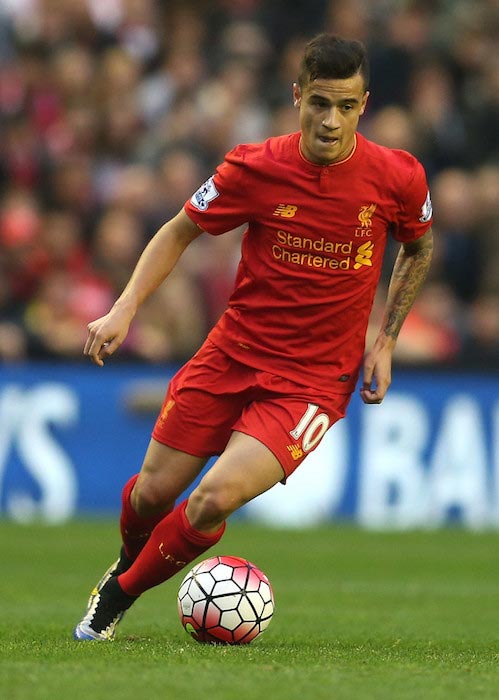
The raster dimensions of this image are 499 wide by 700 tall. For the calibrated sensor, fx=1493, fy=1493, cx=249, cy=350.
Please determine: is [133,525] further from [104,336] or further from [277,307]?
[277,307]

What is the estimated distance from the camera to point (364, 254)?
6.23 meters

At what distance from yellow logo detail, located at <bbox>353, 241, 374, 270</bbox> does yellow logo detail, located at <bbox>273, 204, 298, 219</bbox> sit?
316 millimetres

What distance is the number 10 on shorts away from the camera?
240 inches

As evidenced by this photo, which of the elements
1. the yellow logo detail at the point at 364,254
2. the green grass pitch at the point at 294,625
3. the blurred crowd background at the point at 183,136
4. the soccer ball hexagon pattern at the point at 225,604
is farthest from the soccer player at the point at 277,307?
the blurred crowd background at the point at 183,136

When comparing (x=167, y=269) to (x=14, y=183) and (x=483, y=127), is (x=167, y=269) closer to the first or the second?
(x=14, y=183)

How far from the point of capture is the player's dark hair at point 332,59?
5.88m

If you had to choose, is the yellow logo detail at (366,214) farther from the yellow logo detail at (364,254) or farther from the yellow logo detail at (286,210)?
the yellow logo detail at (286,210)

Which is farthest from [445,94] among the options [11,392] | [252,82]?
[11,392]

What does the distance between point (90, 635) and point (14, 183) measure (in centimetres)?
818

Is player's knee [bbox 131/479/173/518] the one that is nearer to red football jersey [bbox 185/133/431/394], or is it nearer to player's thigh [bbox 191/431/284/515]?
player's thigh [bbox 191/431/284/515]

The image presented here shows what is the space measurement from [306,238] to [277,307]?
0.32 m

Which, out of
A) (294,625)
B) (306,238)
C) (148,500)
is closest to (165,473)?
(148,500)

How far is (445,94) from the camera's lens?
14.8 m

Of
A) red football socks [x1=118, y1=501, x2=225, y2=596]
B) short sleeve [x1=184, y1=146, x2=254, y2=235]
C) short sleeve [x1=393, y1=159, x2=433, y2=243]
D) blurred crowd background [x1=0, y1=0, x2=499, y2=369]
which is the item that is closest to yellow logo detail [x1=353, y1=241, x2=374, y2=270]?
short sleeve [x1=393, y1=159, x2=433, y2=243]
